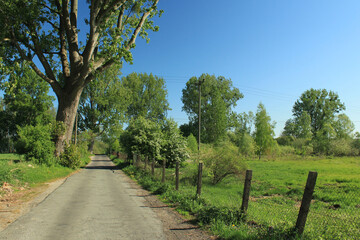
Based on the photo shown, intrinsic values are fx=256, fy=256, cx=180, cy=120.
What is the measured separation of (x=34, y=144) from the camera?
1739cm

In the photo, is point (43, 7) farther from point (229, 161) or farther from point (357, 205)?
point (357, 205)

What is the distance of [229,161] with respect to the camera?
15.2 m

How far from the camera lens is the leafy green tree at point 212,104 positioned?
2115 inches

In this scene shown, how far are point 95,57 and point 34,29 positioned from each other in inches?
182

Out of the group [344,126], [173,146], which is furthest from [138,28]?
[344,126]

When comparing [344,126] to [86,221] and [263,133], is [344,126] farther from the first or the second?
[86,221]

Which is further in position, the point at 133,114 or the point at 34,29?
the point at 133,114

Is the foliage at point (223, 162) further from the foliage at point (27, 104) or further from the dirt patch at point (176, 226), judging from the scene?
the foliage at point (27, 104)

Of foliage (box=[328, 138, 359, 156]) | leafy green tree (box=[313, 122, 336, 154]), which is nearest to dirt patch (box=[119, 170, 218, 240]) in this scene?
foliage (box=[328, 138, 359, 156])

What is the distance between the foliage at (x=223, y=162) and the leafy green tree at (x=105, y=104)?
36.5 metres

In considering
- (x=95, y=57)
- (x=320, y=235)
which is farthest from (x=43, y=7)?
(x=320, y=235)

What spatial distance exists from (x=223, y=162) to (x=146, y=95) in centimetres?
4338

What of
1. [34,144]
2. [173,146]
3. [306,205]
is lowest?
[306,205]

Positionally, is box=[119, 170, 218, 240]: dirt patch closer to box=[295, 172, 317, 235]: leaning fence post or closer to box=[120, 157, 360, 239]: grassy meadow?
box=[120, 157, 360, 239]: grassy meadow
